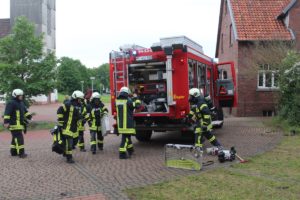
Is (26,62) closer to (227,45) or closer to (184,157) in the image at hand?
(227,45)

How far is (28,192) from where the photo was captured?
6.90 m

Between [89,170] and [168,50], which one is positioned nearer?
[89,170]

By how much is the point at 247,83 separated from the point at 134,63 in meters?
12.4

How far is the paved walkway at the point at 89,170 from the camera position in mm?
6887

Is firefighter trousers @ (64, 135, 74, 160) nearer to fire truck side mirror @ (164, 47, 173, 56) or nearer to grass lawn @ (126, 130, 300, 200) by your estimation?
grass lawn @ (126, 130, 300, 200)

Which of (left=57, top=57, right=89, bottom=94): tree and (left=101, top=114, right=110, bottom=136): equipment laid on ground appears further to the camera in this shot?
(left=57, top=57, right=89, bottom=94): tree

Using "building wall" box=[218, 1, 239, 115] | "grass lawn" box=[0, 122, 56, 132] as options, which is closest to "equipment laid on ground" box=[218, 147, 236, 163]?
"grass lawn" box=[0, 122, 56, 132]

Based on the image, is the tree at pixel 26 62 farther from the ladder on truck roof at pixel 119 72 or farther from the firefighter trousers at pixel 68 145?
the firefighter trousers at pixel 68 145

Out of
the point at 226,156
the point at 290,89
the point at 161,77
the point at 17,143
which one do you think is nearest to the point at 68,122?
the point at 17,143

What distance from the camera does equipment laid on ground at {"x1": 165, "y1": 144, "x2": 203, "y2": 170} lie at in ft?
27.4

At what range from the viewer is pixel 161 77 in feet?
38.9

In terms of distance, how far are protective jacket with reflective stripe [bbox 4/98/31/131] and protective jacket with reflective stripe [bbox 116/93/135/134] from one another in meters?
2.54

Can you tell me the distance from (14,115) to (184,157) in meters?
4.63

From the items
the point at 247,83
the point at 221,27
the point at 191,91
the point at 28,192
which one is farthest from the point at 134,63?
the point at 221,27
